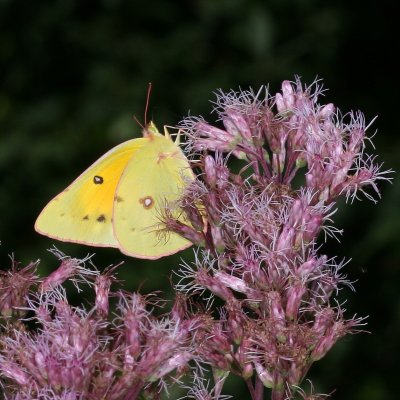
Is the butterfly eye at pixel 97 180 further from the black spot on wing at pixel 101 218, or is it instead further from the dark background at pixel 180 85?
the dark background at pixel 180 85

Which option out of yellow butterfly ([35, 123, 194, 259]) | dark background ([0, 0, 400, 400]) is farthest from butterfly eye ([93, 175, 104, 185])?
dark background ([0, 0, 400, 400])

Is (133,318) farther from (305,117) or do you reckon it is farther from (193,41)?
(193,41)

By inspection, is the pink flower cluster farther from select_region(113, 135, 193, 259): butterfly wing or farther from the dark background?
the dark background

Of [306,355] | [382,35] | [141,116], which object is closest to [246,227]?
[306,355]

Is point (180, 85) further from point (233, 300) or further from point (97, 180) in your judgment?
point (233, 300)

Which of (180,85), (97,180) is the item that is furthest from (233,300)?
(180,85)
